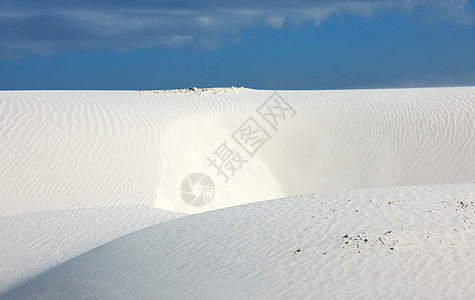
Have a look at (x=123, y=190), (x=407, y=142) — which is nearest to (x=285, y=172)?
(x=407, y=142)

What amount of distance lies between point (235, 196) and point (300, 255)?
30.0ft

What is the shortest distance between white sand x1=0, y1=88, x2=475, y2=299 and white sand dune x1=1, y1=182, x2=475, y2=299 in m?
0.02

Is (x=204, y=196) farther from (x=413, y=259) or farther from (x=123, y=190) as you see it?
(x=413, y=259)

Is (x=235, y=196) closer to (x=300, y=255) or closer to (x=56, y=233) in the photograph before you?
(x=56, y=233)


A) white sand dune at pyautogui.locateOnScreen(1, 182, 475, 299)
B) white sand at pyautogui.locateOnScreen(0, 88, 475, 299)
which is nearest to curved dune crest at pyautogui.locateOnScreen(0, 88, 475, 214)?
white sand at pyautogui.locateOnScreen(0, 88, 475, 299)

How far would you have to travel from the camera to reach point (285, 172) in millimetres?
15953

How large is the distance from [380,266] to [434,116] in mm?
13993

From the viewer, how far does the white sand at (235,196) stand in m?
5.00

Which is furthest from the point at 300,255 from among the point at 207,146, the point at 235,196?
the point at 207,146

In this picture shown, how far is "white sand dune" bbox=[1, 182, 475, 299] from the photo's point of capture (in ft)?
15.0

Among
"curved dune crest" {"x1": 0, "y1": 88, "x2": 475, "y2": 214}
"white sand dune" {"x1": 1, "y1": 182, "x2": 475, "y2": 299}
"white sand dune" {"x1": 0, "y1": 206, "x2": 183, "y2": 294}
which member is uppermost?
"curved dune crest" {"x1": 0, "y1": 88, "x2": 475, "y2": 214}

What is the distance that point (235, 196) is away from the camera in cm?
1435

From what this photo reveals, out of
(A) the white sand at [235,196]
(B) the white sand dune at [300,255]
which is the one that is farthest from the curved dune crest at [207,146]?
(B) the white sand dune at [300,255]

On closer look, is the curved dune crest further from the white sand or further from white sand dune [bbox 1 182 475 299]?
white sand dune [bbox 1 182 475 299]
